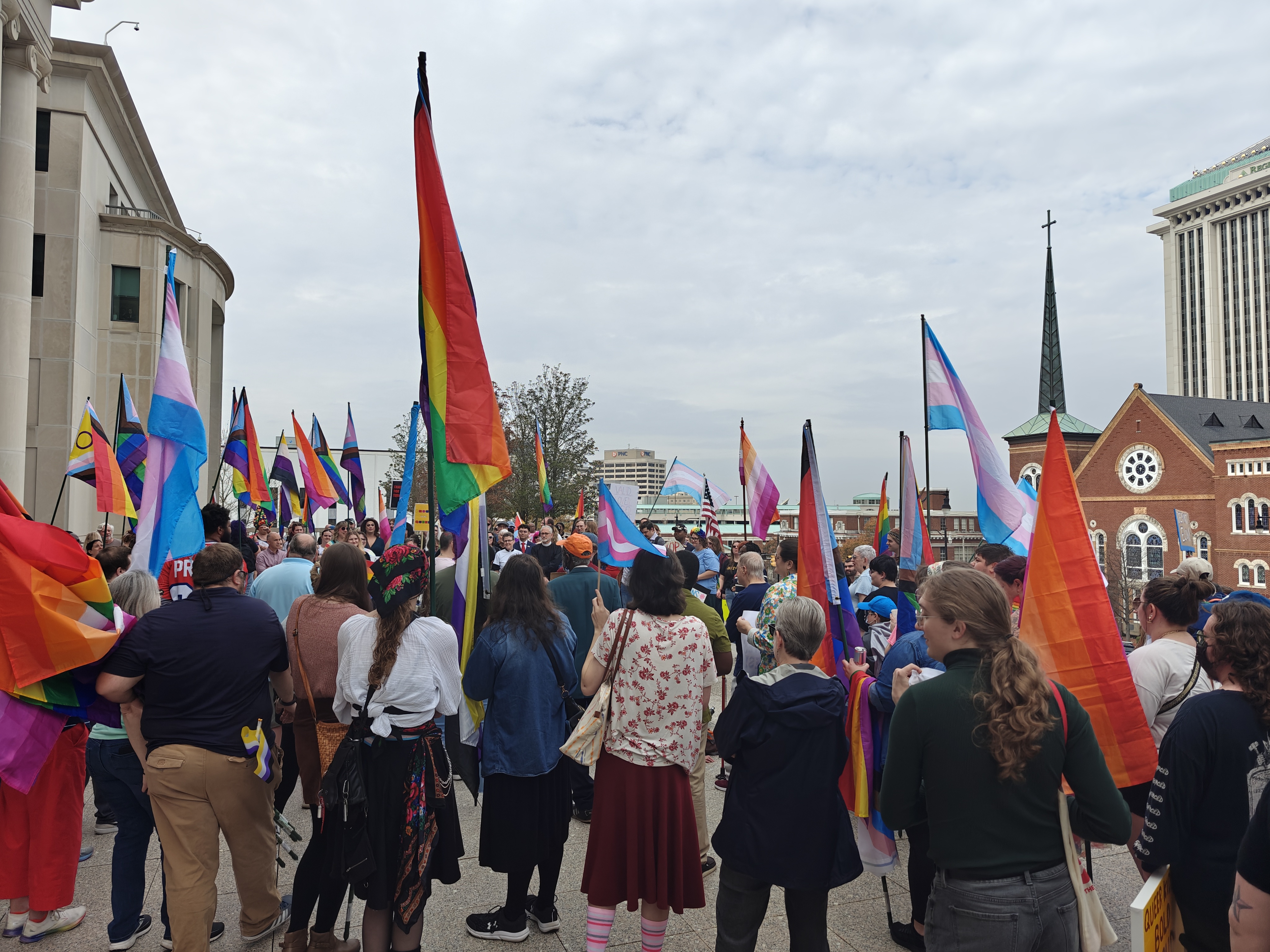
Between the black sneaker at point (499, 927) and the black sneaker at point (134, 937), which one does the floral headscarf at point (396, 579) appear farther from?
the black sneaker at point (134, 937)

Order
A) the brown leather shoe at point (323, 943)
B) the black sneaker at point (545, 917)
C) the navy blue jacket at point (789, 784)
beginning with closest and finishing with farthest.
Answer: the navy blue jacket at point (789, 784) → the brown leather shoe at point (323, 943) → the black sneaker at point (545, 917)

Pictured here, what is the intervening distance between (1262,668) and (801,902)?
193 centimetres

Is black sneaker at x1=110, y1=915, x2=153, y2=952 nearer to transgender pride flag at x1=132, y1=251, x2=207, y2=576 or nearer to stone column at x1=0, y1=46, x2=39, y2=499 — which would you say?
transgender pride flag at x1=132, y1=251, x2=207, y2=576

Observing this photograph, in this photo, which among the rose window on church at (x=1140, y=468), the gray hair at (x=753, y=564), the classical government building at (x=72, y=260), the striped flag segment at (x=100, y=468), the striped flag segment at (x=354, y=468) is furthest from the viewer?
the rose window on church at (x=1140, y=468)

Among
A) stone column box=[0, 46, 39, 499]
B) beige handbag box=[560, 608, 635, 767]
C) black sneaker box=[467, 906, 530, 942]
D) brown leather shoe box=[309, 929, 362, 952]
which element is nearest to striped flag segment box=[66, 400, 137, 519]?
brown leather shoe box=[309, 929, 362, 952]

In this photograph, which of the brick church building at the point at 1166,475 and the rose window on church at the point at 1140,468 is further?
the rose window on church at the point at 1140,468

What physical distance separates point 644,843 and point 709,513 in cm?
1291

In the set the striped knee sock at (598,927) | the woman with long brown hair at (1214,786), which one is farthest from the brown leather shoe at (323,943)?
the woman with long brown hair at (1214,786)

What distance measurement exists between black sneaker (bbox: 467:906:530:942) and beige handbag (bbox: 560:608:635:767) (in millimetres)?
1100

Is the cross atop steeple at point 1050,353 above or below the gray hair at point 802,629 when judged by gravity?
above

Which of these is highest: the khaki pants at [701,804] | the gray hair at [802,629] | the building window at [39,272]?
the building window at [39,272]

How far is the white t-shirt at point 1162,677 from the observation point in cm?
370

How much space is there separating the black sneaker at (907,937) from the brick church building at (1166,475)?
58.1 metres

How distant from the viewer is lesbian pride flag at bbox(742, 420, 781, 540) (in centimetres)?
1402
